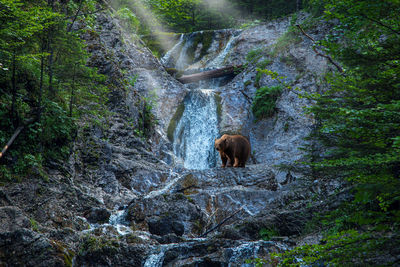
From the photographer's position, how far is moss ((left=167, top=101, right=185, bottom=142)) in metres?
18.4

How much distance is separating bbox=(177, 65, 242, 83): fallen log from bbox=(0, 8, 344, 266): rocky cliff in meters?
1.08

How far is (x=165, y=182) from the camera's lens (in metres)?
11.1

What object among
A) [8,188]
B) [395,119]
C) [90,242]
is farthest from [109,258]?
[395,119]

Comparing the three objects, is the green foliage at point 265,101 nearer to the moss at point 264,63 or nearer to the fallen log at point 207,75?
the moss at point 264,63

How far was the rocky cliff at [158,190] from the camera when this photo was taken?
18.6 ft

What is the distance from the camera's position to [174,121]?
18922 mm

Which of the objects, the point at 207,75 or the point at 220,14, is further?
the point at 220,14

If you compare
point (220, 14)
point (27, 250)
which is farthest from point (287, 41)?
point (27, 250)

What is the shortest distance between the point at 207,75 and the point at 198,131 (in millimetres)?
5429

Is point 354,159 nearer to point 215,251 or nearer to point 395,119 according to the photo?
point 395,119

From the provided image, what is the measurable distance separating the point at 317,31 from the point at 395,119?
56.5 feet

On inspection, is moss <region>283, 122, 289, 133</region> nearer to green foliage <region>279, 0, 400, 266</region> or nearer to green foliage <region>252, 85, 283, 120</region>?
green foliage <region>252, 85, 283, 120</region>

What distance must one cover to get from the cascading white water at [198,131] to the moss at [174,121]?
7.8 inches

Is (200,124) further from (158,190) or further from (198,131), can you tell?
(158,190)
